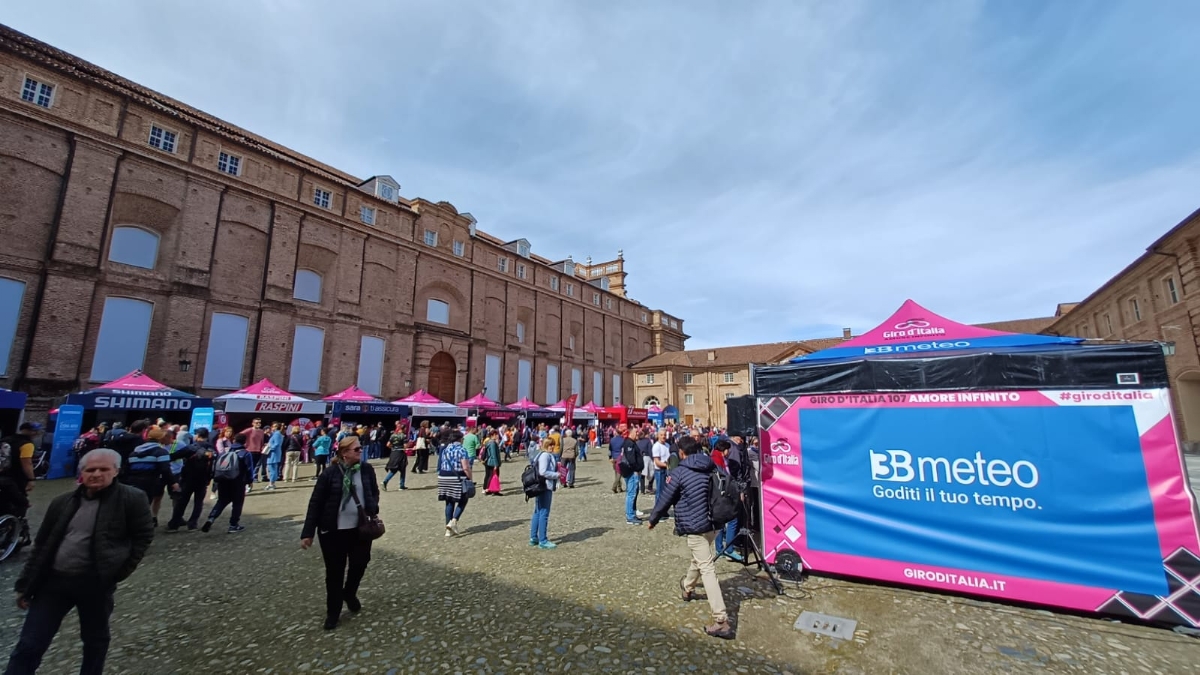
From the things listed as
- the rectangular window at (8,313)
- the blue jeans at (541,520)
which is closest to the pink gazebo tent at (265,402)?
the rectangular window at (8,313)

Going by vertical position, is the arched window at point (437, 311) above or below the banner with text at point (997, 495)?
above

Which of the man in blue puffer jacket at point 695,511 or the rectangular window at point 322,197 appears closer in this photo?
the man in blue puffer jacket at point 695,511

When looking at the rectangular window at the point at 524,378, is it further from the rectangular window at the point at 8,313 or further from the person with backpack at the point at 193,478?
the person with backpack at the point at 193,478

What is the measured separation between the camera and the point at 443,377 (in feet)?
108

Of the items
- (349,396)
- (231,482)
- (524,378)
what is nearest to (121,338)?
(349,396)

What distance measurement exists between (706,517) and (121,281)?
26.5 metres

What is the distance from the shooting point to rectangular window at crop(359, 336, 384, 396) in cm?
2812

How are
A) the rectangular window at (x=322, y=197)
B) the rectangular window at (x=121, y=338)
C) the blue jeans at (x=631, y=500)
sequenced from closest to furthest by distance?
the blue jeans at (x=631, y=500) → the rectangular window at (x=121, y=338) → the rectangular window at (x=322, y=197)

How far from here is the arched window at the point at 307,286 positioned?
26172mm

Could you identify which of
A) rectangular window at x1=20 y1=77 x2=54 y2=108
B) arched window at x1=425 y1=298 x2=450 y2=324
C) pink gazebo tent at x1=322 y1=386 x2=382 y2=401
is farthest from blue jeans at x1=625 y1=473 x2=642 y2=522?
rectangular window at x1=20 y1=77 x2=54 y2=108

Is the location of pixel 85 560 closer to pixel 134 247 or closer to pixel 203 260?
pixel 203 260

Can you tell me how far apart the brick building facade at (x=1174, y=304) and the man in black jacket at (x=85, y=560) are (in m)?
30.1

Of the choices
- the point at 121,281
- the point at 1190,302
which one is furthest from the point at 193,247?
the point at 1190,302

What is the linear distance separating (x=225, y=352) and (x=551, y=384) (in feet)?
77.8
